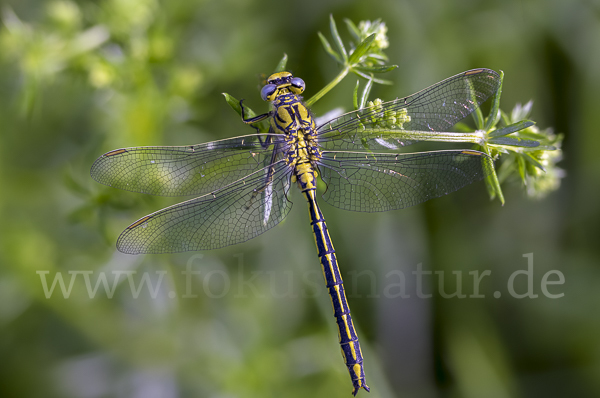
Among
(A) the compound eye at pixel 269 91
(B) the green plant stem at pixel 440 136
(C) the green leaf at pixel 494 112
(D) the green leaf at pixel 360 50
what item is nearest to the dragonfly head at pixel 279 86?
(A) the compound eye at pixel 269 91

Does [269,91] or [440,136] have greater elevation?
[269,91]

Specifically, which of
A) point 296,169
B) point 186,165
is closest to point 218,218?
point 186,165

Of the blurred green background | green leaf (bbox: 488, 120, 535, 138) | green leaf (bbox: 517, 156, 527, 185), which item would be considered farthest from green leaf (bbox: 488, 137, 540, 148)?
the blurred green background

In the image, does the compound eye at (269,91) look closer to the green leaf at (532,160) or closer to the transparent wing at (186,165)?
the transparent wing at (186,165)

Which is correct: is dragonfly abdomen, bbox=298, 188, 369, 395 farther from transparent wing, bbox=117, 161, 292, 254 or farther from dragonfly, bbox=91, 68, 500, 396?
transparent wing, bbox=117, 161, 292, 254

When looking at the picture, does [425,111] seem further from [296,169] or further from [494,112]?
[296,169]

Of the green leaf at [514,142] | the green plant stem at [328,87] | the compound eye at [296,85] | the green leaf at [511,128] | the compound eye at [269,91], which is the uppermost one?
the compound eye at [296,85]

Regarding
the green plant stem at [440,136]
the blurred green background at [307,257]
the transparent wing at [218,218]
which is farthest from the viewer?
the blurred green background at [307,257]

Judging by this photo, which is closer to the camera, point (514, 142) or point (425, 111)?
point (514, 142)
